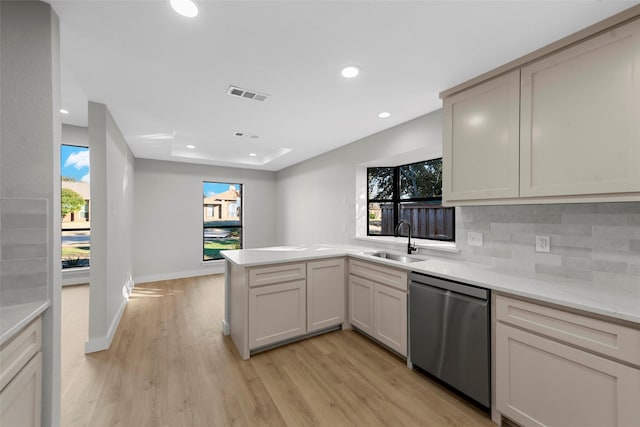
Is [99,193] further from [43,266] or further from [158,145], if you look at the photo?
[158,145]

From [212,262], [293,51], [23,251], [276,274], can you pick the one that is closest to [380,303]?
[276,274]

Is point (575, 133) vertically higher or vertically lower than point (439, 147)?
lower

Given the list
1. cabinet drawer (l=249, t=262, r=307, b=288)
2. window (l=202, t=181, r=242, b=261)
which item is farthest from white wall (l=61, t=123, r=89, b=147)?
cabinet drawer (l=249, t=262, r=307, b=288)

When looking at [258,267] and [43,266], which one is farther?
[258,267]

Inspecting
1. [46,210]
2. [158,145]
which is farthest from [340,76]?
[158,145]

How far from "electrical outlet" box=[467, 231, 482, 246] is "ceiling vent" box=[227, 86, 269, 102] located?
226 cm

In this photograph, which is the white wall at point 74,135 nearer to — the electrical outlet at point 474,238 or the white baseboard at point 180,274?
the white baseboard at point 180,274

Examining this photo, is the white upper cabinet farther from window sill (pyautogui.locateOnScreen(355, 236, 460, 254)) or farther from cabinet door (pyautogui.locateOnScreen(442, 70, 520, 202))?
window sill (pyautogui.locateOnScreen(355, 236, 460, 254))

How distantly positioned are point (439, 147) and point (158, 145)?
4.00m

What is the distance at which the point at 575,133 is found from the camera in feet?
5.02

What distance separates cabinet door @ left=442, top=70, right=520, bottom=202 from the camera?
181 centimetres

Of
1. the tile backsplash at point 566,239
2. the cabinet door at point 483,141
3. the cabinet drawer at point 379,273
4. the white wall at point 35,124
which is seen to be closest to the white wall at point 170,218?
the cabinet drawer at point 379,273

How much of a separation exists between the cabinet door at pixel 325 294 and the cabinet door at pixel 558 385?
154cm

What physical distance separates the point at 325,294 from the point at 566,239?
2044 mm
